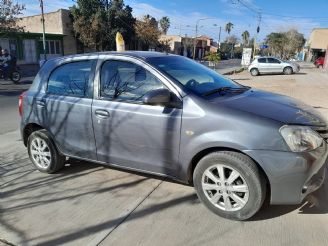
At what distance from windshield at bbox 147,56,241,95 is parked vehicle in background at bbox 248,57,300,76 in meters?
24.2

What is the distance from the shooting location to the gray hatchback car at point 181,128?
3.20 meters

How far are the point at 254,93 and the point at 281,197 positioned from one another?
4.79 feet

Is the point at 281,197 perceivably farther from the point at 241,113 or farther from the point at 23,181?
the point at 23,181

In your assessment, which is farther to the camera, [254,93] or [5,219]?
[254,93]

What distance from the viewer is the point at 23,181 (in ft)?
15.1

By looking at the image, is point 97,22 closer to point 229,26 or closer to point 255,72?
point 255,72

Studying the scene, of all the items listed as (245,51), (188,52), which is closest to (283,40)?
(188,52)

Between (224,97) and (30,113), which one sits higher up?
(224,97)

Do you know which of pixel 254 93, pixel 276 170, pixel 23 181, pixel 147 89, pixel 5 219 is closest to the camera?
pixel 276 170

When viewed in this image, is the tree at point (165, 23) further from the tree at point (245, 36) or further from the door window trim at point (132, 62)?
the door window trim at point (132, 62)

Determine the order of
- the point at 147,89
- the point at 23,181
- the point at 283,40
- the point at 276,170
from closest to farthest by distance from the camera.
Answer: the point at 276,170, the point at 147,89, the point at 23,181, the point at 283,40

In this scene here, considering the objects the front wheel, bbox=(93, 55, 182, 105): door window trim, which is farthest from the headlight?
the front wheel

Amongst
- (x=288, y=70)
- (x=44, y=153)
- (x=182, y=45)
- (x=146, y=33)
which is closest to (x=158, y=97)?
→ (x=44, y=153)

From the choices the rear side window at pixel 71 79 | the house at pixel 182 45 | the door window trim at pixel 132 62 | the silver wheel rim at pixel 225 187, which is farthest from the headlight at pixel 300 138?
the house at pixel 182 45
